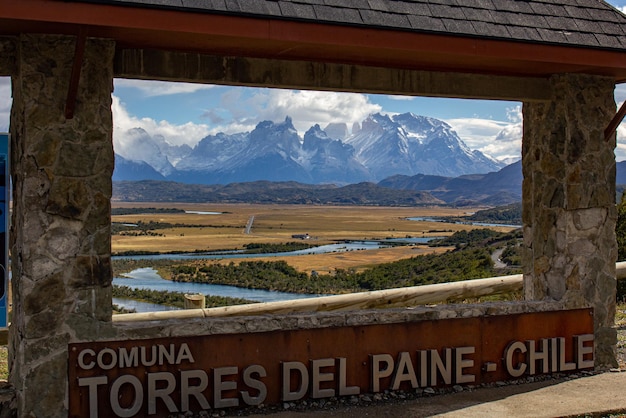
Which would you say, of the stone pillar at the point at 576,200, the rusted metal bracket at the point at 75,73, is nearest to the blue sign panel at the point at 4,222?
the rusted metal bracket at the point at 75,73

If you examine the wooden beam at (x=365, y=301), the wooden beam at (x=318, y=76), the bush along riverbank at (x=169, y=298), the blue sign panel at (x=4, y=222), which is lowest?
the bush along riverbank at (x=169, y=298)

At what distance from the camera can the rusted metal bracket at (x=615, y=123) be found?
745 cm

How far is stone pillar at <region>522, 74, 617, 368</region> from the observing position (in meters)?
7.59

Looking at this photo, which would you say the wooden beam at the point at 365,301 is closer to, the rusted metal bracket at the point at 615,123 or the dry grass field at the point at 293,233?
the rusted metal bracket at the point at 615,123

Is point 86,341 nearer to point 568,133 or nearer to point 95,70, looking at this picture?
point 95,70

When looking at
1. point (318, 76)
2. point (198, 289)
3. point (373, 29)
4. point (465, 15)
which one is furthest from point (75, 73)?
point (198, 289)

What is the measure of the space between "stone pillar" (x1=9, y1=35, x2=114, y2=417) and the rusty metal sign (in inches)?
8.7

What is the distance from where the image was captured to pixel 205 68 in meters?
6.52

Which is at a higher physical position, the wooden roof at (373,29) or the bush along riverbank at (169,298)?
the wooden roof at (373,29)

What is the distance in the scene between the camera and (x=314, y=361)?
669cm

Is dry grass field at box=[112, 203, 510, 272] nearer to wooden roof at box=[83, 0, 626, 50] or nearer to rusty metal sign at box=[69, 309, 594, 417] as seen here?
rusty metal sign at box=[69, 309, 594, 417]

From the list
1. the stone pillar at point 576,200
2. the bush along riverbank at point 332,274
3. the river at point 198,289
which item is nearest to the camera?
the stone pillar at point 576,200

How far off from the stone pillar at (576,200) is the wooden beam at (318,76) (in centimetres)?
34

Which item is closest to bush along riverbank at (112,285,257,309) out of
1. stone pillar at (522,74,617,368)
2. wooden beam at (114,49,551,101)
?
stone pillar at (522,74,617,368)
